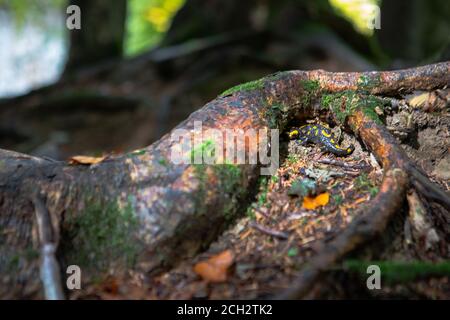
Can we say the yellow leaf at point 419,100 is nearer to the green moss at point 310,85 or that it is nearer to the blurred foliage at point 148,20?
the green moss at point 310,85

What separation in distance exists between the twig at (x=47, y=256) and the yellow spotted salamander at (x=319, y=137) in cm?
189

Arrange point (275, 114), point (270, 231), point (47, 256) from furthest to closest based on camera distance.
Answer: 1. point (275, 114)
2. point (270, 231)
3. point (47, 256)

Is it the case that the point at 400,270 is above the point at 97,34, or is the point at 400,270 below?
below

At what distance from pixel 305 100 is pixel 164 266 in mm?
1698

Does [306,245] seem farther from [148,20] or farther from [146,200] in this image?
[148,20]

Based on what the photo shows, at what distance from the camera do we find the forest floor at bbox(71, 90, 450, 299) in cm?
213

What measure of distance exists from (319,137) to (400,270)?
1.36 m

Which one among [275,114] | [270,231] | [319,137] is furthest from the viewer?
[319,137]

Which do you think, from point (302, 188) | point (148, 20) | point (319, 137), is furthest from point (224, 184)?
point (148, 20)

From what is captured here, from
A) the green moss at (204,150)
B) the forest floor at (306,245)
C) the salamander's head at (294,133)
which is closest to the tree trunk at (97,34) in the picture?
the salamander's head at (294,133)

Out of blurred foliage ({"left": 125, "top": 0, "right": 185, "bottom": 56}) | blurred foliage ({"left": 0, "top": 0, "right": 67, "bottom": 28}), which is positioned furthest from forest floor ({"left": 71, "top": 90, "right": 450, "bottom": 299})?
blurred foliage ({"left": 0, "top": 0, "right": 67, "bottom": 28})

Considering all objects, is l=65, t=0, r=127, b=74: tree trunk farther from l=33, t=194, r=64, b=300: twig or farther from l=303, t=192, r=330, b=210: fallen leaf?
l=303, t=192, r=330, b=210: fallen leaf

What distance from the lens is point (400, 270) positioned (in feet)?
6.88

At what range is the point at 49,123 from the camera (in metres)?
9.41
